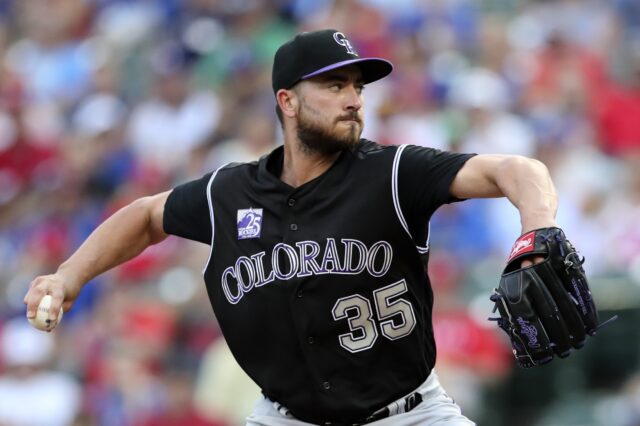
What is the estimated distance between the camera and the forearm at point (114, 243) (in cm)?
523

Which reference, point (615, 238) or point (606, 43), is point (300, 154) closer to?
point (615, 238)

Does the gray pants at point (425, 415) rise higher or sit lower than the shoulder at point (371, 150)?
lower

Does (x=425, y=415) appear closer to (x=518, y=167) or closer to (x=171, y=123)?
(x=518, y=167)

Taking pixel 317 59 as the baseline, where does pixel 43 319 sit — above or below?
below

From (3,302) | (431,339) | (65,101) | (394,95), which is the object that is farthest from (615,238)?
(65,101)

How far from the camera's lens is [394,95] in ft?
33.8

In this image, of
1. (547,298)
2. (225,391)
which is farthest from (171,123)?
(547,298)

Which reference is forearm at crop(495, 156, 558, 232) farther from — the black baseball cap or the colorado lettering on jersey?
the black baseball cap

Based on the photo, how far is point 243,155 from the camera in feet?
33.5

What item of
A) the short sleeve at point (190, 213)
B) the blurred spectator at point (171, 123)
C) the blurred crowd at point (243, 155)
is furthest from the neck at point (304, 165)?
the blurred spectator at point (171, 123)

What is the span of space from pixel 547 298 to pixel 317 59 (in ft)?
4.68

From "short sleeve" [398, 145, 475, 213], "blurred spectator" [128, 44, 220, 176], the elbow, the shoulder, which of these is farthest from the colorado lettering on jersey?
"blurred spectator" [128, 44, 220, 176]

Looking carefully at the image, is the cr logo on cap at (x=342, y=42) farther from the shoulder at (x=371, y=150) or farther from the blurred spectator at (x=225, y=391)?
the blurred spectator at (x=225, y=391)

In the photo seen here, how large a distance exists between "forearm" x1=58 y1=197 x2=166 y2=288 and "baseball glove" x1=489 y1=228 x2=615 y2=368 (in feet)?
5.94
